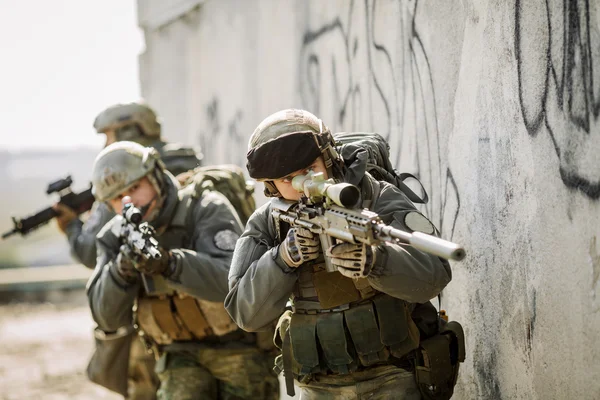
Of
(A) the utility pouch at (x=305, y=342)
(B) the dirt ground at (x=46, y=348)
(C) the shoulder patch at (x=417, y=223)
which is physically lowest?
(B) the dirt ground at (x=46, y=348)

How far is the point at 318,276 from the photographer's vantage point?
339 centimetres

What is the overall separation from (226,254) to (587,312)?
2.05 meters

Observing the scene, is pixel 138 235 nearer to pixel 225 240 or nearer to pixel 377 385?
pixel 225 240

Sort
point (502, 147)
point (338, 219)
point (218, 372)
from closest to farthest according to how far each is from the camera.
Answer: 1. point (338, 219)
2. point (502, 147)
3. point (218, 372)

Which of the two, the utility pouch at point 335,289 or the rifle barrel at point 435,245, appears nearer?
the rifle barrel at point 435,245

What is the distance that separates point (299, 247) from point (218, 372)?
6.45 ft

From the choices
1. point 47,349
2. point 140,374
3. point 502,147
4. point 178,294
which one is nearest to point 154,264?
point 178,294

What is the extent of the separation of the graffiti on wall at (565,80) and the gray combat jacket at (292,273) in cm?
70

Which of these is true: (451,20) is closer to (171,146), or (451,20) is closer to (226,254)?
(226,254)

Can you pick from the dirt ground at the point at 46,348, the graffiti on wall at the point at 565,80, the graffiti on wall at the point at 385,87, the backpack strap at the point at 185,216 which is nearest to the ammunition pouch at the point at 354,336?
the graffiti on wall at the point at 565,80

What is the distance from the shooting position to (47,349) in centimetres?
1291

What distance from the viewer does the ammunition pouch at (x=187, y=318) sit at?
193 inches

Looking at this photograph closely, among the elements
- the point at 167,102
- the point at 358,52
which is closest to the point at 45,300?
the point at 167,102

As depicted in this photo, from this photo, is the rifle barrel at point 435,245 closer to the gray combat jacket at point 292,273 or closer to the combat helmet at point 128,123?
the gray combat jacket at point 292,273
